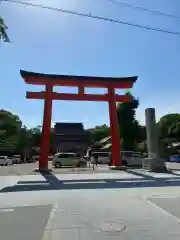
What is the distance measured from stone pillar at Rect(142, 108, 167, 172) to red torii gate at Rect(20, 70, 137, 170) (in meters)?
3.05

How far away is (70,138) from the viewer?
75.3 metres

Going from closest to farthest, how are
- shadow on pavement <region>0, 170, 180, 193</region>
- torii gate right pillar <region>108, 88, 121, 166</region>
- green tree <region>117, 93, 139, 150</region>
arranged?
shadow on pavement <region>0, 170, 180, 193</region> → torii gate right pillar <region>108, 88, 121, 166</region> → green tree <region>117, 93, 139, 150</region>

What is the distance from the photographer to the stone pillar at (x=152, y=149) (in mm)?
23516

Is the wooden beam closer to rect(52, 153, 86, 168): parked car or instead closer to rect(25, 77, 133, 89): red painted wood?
rect(25, 77, 133, 89): red painted wood

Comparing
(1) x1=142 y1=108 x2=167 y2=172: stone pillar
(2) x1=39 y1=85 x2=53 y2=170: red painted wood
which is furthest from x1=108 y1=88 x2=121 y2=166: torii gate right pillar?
(2) x1=39 y1=85 x2=53 y2=170: red painted wood

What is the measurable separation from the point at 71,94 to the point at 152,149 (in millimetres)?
7766

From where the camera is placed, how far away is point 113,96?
1052 inches

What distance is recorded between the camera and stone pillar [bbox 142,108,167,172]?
23.5 m

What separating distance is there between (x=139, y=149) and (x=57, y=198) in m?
48.3

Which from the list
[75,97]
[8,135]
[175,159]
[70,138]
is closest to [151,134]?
[75,97]

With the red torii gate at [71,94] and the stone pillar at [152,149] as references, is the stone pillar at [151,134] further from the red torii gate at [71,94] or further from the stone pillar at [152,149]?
the red torii gate at [71,94]

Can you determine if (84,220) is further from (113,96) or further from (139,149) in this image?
(139,149)

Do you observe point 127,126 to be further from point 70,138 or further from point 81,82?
point 81,82

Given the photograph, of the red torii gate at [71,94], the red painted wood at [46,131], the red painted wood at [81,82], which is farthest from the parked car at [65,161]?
the red painted wood at [81,82]
